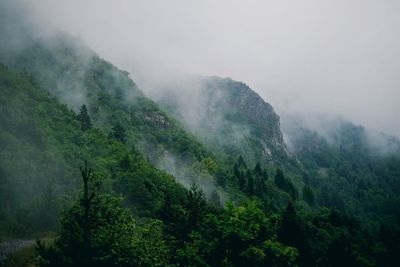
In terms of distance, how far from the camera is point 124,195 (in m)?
84.9

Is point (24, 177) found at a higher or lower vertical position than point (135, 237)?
higher

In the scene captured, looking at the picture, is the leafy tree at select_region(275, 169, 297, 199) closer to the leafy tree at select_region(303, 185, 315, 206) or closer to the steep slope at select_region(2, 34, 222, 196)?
the leafy tree at select_region(303, 185, 315, 206)

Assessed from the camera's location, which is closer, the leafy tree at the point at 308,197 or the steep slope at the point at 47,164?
the steep slope at the point at 47,164

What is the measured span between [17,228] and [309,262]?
45.8 metres

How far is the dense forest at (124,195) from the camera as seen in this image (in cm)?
3222

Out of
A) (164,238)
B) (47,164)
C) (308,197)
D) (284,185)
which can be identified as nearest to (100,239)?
(164,238)

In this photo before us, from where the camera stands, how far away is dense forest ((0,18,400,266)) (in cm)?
3222

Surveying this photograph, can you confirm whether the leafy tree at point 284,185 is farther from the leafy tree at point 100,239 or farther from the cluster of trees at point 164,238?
the leafy tree at point 100,239

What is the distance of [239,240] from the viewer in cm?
3725

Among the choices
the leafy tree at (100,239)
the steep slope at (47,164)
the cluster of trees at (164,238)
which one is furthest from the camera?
the steep slope at (47,164)

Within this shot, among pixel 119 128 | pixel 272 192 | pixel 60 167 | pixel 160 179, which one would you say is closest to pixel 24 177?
pixel 60 167

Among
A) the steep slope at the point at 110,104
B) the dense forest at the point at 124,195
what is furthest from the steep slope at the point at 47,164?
the steep slope at the point at 110,104

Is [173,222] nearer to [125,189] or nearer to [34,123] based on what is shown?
[125,189]

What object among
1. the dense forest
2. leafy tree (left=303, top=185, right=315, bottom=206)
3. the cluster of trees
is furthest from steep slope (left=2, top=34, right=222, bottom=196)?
the cluster of trees
